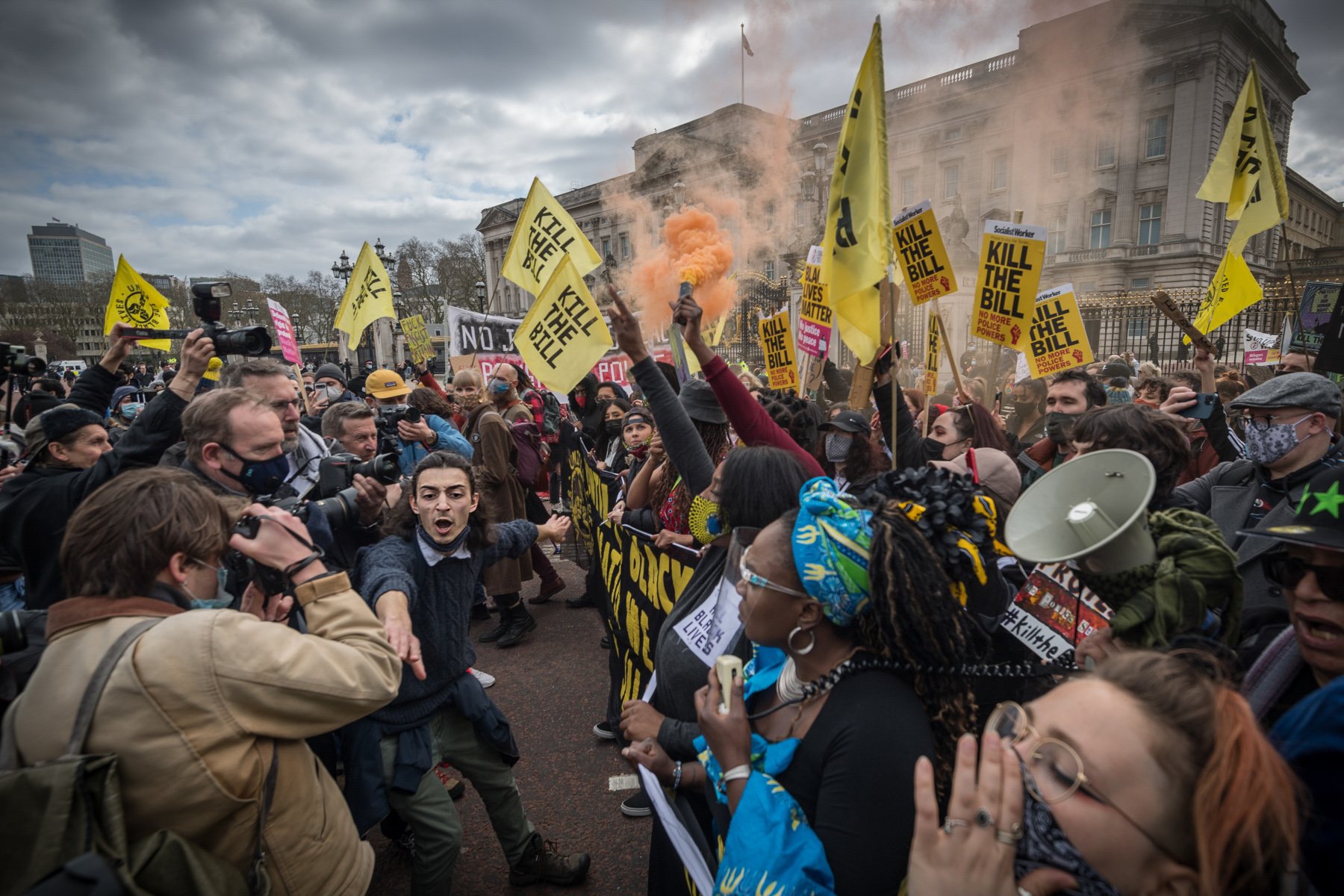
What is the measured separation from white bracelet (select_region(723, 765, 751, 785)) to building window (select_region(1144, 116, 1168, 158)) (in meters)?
39.8

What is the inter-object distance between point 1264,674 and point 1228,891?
106 cm

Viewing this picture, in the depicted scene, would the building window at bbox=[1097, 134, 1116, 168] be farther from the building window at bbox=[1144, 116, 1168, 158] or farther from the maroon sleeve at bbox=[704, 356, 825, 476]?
the maroon sleeve at bbox=[704, 356, 825, 476]

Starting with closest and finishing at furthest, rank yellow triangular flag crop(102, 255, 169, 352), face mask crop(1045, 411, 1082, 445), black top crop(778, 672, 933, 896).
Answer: black top crop(778, 672, 933, 896) → face mask crop(1045, 411, 1082, 445) → yellow triangular flag crop(102, 255, 169, 352)

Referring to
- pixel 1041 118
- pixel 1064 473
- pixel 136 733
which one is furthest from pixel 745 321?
pixel 1041 118

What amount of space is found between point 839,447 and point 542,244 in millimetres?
3783

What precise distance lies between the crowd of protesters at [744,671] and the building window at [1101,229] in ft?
125

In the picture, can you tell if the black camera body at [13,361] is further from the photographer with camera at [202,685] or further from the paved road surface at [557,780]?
the paved road surface at [557,780]

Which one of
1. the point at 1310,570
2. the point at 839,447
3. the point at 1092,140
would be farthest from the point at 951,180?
the point at 1310,570

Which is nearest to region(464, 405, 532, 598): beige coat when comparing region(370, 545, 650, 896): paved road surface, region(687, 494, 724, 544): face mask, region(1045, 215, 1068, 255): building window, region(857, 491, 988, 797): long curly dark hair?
region(370, 545, 650, 896): paved road surface

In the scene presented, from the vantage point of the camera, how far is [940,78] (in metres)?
33.1

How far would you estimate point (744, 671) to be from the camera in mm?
1975

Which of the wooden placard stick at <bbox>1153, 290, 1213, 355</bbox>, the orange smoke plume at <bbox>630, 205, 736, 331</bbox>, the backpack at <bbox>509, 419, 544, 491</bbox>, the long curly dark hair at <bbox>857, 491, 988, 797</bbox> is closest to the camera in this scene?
the long curly dark hair at <bbox>857, 491, 988, 797</bbox>

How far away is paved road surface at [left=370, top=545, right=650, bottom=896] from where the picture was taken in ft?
9.91

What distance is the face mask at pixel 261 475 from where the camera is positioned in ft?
8.64
